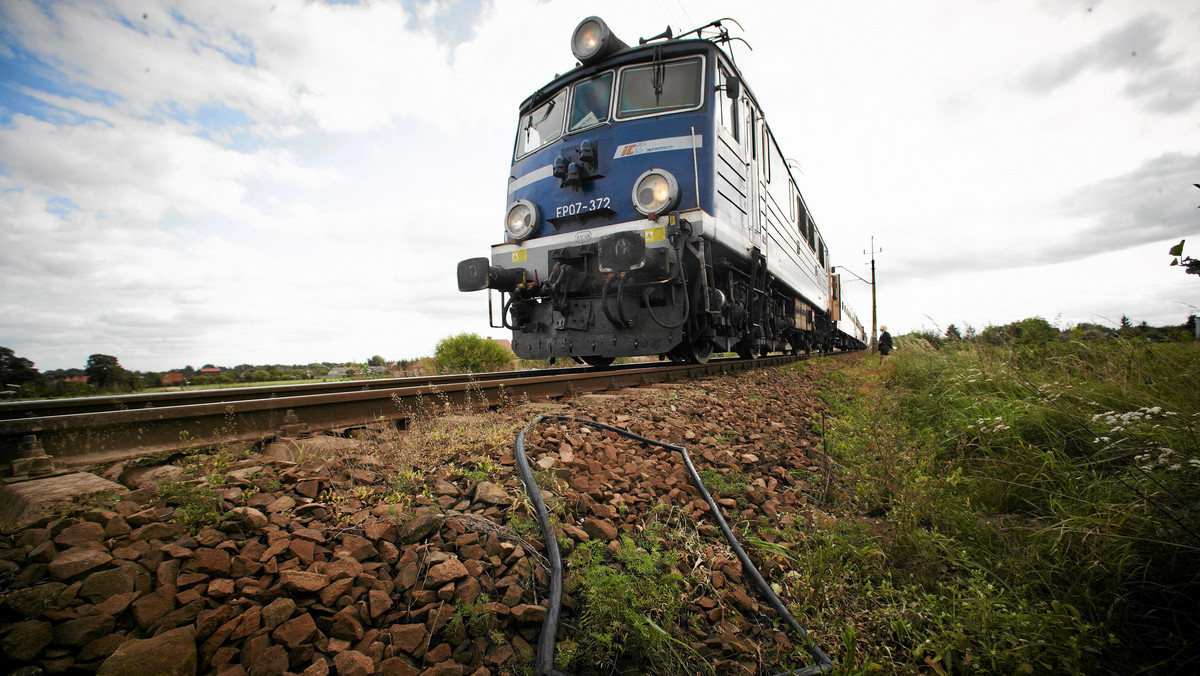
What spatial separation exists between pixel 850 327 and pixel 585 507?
75.8 ft

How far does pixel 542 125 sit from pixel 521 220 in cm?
143

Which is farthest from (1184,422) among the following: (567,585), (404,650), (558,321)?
(558,321)

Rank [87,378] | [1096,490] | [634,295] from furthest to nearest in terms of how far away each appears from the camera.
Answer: [634,295] → [87,378] → [1096,490]

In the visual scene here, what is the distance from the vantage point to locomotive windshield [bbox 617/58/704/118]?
5516mm

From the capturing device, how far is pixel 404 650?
124cm

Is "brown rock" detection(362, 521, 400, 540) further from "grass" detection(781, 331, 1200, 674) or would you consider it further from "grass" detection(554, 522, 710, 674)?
"grass" detection(781, 331, 1200, 674)

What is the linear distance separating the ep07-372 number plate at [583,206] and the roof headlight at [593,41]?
1.85 metres

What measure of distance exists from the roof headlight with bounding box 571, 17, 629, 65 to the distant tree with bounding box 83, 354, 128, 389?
5.62 meters

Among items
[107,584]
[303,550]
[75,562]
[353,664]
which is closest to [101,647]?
[107,584]

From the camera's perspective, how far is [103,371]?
4.00m

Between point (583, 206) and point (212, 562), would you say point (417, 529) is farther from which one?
point (583, 206)

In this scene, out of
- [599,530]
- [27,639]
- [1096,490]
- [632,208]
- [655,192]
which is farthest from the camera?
[632,208]

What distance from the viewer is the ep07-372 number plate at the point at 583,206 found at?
5488mm

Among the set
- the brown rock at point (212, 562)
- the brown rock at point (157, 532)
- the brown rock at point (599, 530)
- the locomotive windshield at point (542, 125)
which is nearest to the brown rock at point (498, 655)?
the brown rock at point (599, 530)
